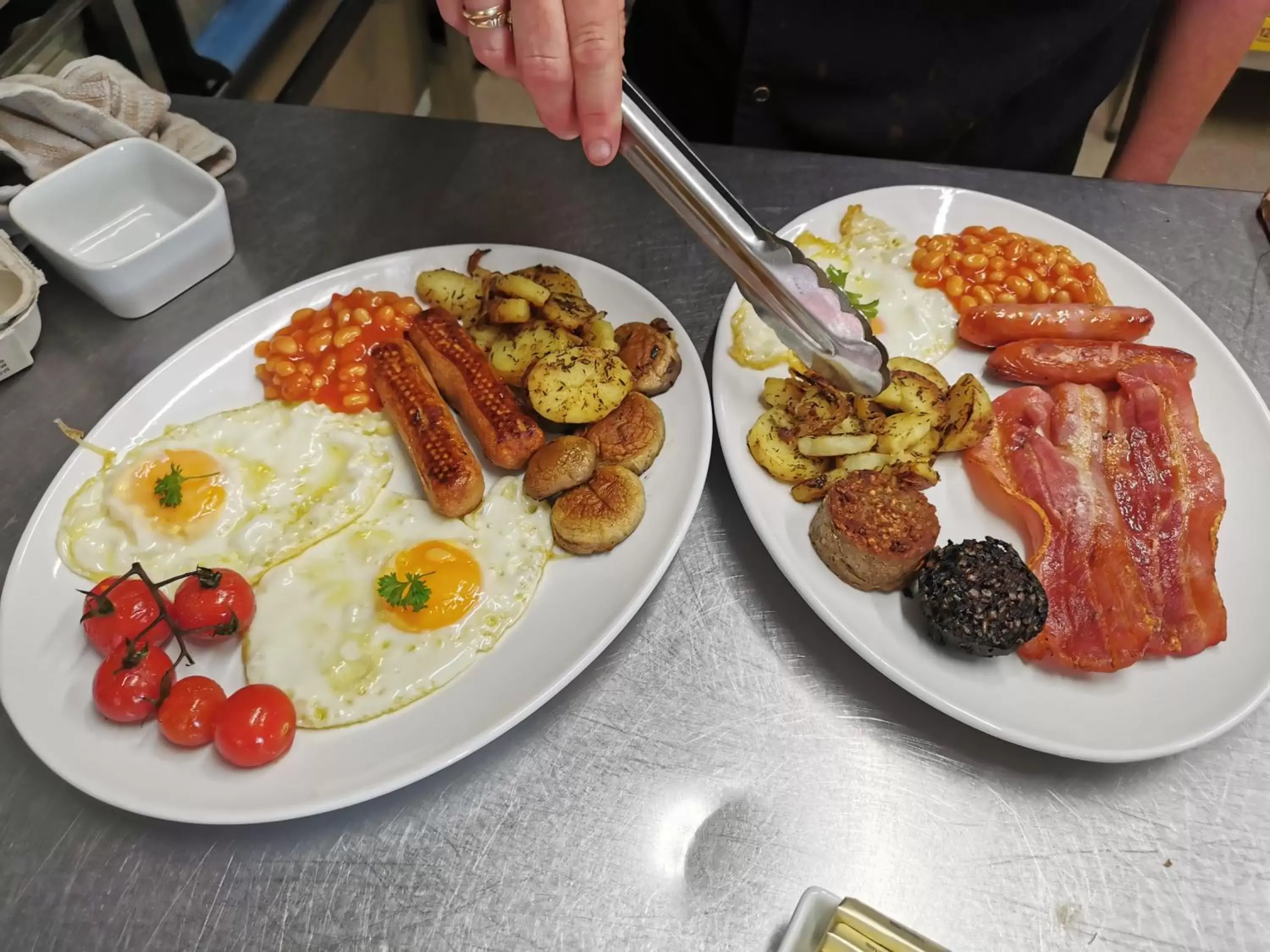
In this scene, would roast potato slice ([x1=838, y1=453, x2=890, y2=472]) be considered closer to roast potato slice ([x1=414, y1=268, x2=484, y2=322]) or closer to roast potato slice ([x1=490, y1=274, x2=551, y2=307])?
roast potato slice ([x1=490, y1=274, x2=551, y2=307])

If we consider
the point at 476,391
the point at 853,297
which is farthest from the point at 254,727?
the point at 853,297

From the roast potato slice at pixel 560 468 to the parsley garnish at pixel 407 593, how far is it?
12.2 inches

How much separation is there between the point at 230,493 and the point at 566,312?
2.78 feet

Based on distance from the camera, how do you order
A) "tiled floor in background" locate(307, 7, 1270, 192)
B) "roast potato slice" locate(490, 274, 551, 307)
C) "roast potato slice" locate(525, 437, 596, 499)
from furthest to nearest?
"tiled floor in background" locate(307, 7, 1270, 192) → "roast potato slice" locate(490, 274, 551, 307) → "roast potato slice" locate(525, 437, 596, 499)

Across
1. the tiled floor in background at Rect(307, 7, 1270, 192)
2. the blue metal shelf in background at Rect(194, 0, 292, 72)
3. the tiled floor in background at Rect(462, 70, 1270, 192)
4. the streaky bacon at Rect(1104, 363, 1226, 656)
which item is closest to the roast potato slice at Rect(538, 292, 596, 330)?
the streaky bacon at Rect(1104, 363, 1226, 656)

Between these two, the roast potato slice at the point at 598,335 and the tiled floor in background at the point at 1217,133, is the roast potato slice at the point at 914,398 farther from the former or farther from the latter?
the tiled floor in background at the point at 1217,133

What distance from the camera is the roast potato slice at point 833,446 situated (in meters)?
1.81

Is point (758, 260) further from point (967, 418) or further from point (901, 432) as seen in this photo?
point (967, 418)

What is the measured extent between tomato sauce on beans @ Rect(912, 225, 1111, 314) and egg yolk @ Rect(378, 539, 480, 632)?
1369 millimetres

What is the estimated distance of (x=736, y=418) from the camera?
1916 millimetres

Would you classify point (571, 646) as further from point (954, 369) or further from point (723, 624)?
point (954, 369)

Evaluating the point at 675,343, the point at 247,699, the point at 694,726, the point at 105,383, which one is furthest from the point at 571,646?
the point at 105,383

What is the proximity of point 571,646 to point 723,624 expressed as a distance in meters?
0.35

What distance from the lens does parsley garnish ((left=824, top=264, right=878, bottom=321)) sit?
213cm
